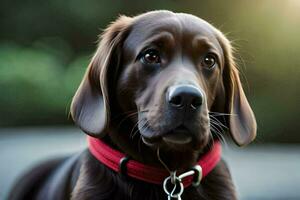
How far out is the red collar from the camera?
3.42m

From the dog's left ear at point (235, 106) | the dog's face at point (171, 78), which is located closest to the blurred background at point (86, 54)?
the dog's left ear at point (235, 106)

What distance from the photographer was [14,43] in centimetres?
855

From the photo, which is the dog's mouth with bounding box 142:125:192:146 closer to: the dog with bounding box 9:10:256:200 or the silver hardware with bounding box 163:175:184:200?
the dog with bounding box 9:10:256:200

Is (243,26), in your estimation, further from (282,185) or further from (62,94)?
(282,185)

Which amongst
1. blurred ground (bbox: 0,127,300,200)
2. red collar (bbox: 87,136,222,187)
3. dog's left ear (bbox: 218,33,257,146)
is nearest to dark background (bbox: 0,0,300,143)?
blurred ground (bbox: 0,127,300,200)

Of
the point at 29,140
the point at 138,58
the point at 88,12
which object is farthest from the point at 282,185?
the point at 88,12

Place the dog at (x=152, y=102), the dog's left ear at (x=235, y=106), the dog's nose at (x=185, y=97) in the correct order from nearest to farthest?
the dog's nose at (x=185, y=97) < the dog at (x=152, y=102) < the dog's left ear at (x=235, y=106)

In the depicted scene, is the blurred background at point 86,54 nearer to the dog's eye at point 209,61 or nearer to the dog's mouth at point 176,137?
the dog's eye at point 209,61

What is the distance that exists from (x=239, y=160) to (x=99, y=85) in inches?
115

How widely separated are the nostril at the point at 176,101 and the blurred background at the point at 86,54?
3796 mm

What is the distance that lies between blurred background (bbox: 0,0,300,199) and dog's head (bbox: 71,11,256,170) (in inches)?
131

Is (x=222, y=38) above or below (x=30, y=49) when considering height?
above

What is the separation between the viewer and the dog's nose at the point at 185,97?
3.13 metres

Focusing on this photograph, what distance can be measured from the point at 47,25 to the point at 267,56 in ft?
7.28
